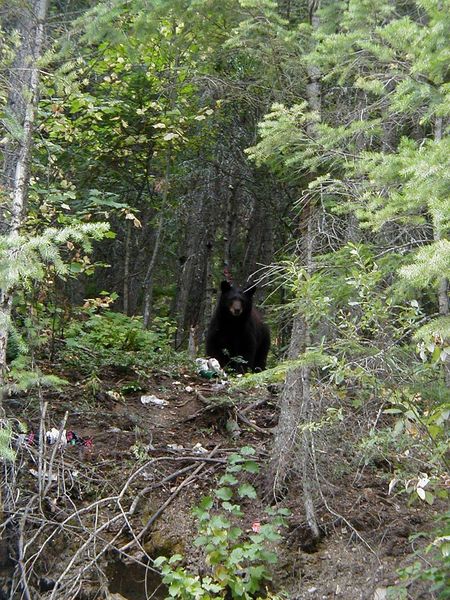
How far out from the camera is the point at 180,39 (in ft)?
27.9

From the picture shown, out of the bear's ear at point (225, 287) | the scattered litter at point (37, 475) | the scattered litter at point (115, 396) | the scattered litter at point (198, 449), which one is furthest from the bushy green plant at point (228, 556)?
the bear's ear at point (225, 287)

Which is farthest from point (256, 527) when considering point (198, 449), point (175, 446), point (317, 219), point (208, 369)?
point (208, 369)

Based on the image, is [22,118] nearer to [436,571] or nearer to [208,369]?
[208,369]

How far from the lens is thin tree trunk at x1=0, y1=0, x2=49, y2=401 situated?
5532 mm

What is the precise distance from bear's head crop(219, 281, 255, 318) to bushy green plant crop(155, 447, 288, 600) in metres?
5.99

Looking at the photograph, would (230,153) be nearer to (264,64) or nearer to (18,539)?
(264,64)

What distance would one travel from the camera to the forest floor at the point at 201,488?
5.93 metres

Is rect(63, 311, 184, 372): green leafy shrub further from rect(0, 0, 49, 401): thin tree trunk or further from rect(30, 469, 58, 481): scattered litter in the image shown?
rect(0, 0, 49, 401): thin tree trunk

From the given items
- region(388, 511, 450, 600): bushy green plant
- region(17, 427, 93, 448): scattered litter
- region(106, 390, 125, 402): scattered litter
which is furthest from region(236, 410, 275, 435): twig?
region(388, 511, 450, 600): bushy green plant

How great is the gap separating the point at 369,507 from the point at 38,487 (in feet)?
9.05

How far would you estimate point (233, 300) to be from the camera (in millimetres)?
12336

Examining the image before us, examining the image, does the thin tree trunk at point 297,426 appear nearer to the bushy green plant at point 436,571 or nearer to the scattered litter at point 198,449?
the scattered litter at point 198,449

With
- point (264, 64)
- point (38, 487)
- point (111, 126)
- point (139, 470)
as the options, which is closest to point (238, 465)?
point (139, 470)

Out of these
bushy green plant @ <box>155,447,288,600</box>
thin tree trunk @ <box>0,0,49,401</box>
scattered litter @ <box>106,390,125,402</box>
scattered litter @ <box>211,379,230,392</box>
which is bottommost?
bushy green plant @ <box>155,447,288,600</box>
